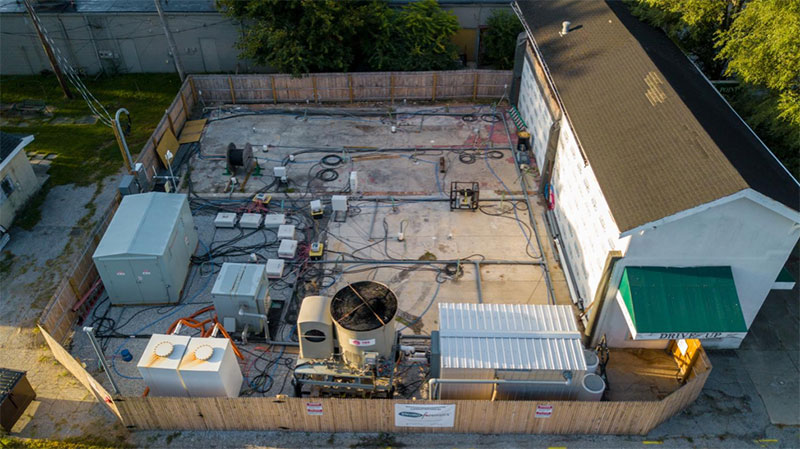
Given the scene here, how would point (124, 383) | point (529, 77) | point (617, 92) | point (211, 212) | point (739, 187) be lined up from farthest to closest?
1. point (529, 77)
2. point (211, 212)
3. point (617, 92)
4. point (124, 383)
5. point (739, 187)

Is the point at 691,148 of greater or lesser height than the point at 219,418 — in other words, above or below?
above

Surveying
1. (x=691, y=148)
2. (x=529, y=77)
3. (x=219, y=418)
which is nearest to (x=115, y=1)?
(x=529, y=77)

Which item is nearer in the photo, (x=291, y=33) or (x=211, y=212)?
(x=211, y=212)

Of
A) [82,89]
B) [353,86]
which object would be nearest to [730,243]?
[353,86]

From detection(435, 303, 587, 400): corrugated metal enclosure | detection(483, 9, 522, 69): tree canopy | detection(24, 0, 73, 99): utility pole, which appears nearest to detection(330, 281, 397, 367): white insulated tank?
detection(435, 303, 587, 400): corrugated metal enclosure

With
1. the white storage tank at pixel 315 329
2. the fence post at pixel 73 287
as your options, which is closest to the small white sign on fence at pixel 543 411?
the white storage tank at pixel 315 329

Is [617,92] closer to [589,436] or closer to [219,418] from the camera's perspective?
[589,436]

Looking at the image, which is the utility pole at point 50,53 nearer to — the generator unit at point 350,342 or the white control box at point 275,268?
the white control box at point 275,268

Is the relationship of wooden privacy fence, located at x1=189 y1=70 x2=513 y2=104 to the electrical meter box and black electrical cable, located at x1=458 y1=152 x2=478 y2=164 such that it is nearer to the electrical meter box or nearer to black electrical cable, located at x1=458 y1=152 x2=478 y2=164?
black electrical cable, located at x1=458 y1=152 x2=478 y2=164

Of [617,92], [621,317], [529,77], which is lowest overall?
[621,317]
